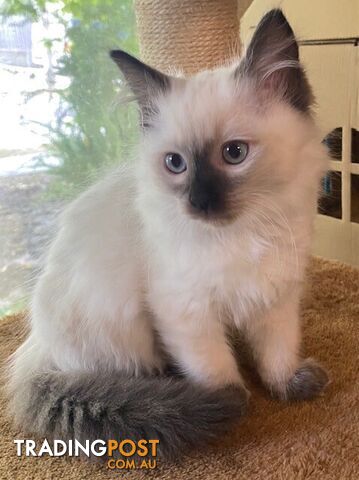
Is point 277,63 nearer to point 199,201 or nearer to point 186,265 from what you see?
point 199,201

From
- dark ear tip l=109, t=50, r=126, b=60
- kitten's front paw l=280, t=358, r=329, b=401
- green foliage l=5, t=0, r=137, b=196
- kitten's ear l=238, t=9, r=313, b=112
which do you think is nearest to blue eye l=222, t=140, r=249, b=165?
kitten's ear l=238, t=9, r=313, b=112

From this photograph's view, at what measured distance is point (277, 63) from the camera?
3.33 ft

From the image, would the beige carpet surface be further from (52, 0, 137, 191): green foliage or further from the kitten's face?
(52, 0, 137, 191): green foliage

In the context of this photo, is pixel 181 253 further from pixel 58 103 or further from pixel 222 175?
pixel 58 103

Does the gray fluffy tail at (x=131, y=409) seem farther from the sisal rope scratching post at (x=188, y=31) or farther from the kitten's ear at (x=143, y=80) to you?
the sisal rope scratching post at (x=188, y=31)

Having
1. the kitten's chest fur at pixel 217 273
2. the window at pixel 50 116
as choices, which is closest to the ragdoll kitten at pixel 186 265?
the kitten's chest fur at pixel 217 273

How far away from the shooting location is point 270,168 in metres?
0.99

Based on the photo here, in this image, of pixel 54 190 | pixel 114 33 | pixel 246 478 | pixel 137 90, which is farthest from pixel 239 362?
pixel 114 33

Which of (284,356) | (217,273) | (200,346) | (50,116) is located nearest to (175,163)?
(217,273)

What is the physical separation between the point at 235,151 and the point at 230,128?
0.14ft

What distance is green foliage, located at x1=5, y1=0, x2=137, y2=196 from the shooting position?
2.01 m

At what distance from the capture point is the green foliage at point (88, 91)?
79.0 inches

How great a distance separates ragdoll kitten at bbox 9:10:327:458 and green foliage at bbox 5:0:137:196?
84cm

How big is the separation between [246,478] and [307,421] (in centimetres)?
21
